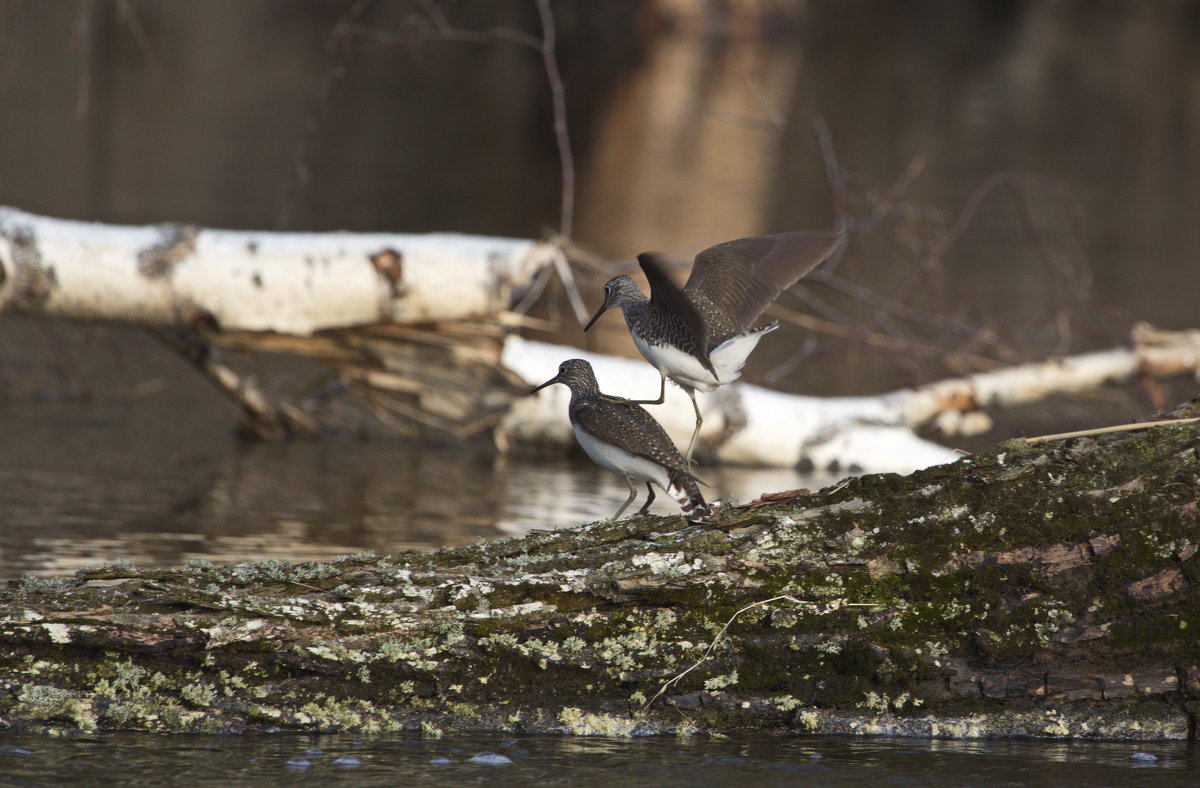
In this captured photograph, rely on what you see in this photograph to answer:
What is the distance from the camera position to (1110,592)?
3.75 meters

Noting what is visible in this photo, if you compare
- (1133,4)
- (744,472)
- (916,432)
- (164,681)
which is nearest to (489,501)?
(744,472)

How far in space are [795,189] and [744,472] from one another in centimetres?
1401

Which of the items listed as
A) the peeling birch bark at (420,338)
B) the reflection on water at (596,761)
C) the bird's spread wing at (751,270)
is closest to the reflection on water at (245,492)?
the peeling birch bark at (420,338)

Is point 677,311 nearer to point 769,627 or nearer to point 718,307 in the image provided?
point 718,307

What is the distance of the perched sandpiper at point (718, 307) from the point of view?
4.62 metres

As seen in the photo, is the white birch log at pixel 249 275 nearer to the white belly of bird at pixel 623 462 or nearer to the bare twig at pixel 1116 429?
the white belly of bird at pixel 623 462

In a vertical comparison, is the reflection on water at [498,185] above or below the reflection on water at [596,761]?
above

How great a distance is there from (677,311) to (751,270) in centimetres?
53

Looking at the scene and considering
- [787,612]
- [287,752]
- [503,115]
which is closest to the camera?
[287,752]

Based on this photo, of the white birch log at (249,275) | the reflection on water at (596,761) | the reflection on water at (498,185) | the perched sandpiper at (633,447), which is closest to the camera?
the reflection on water at (596,761)

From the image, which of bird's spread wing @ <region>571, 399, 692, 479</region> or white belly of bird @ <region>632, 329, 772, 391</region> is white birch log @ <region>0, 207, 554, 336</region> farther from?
bird's spread wing @ <region>571, 399, 692, 479</region>

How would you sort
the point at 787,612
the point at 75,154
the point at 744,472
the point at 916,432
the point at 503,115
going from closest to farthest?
the point at 787,612 < the point at 744,472 < the point at 916,432 < the point at 75,154 < the point at 503,115

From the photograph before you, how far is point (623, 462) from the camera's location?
175 inches

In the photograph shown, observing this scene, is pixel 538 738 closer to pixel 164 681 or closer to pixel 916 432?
pixel 164 681
